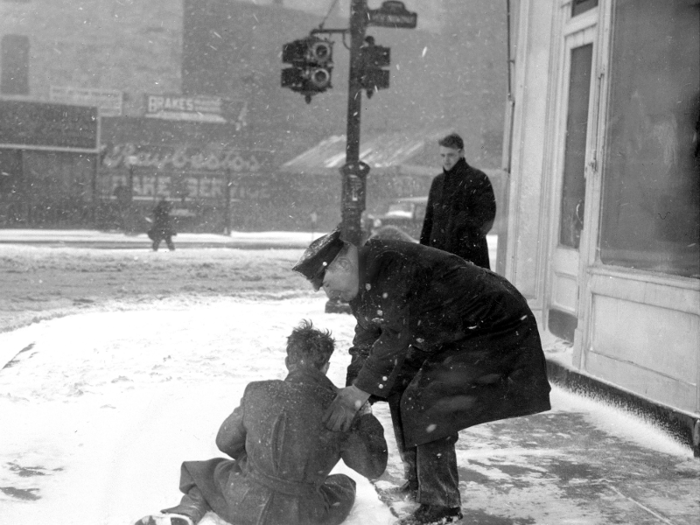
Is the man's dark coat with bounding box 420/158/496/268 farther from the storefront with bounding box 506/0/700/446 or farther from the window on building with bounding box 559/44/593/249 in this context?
the window on building with bounding box 559/44/593/249

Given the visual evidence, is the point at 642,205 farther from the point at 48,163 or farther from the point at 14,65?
the point at 14,65

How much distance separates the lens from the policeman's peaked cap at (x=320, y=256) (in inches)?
130

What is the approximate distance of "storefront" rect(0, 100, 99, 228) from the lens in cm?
3088

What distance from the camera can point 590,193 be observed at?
6441 millimetres

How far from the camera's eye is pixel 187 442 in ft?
16.6

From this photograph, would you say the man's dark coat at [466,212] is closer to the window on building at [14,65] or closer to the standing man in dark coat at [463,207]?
the standing man in dark coat at [463,207]

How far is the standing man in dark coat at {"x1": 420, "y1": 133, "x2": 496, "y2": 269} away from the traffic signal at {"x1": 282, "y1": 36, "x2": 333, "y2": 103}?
15.1 ft

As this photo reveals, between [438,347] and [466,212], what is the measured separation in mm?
3013

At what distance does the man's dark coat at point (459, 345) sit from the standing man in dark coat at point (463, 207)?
2.86m

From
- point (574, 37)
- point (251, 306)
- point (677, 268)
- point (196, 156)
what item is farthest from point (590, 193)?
point (196, 156)

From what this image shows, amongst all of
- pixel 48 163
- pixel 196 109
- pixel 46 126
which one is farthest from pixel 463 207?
pixel 196 109

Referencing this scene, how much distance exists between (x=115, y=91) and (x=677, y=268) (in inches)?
1313

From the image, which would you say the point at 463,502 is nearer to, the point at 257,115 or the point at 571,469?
the point at 571,469

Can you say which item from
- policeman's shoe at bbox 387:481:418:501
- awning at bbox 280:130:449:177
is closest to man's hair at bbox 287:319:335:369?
policeman's shoe at bbox 387:481:418:501
